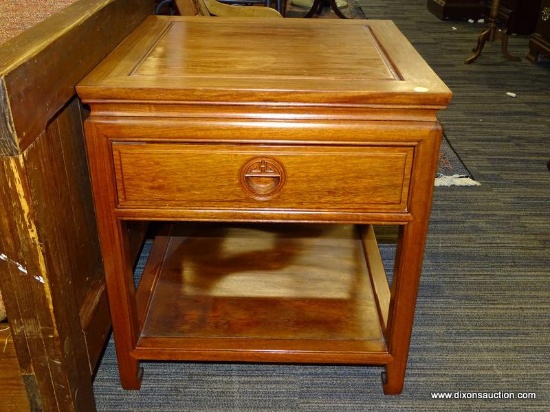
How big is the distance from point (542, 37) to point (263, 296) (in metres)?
2.81

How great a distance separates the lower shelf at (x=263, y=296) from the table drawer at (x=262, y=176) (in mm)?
309

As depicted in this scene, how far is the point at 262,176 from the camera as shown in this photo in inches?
35.7

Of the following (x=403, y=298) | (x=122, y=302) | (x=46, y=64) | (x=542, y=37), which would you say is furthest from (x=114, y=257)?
(x=542, y=37)

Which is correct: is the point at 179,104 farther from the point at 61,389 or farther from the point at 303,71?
the point at 61,389

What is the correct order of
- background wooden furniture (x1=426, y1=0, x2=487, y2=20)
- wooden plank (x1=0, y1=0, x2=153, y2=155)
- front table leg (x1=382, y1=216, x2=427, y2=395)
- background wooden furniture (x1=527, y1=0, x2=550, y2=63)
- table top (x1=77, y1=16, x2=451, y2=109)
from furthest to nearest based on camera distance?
background wooden furniture (x1=426, y1=0, x2=487, y2=20) → background wooden furniture (x1=527, y1=0, x2=550, y2=63) → front table leg (x1=382, y1=216, x2=427, y2=395) → table top (x1=77, y1=16, x2=451, y2=109) → wooden plank (x1=0, y1=0, x2=153, y2=155)

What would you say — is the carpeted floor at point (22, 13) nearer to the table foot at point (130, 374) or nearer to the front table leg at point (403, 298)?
the table foot at point (130, 374)

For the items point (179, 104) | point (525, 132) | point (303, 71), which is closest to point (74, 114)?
point (179, 104)

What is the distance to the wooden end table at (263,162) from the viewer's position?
0.86m

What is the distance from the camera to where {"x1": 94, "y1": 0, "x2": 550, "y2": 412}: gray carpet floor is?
45.1 inches

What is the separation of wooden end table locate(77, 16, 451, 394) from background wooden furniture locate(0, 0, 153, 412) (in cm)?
5

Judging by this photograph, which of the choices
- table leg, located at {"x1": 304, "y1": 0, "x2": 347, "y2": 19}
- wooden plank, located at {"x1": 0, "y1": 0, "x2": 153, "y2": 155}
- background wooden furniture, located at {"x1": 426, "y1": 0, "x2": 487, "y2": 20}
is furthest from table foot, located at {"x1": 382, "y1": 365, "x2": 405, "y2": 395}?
background wooden furniture, located at {"x1": 426, "y1": 0, "x2": 487, "y2": 20}

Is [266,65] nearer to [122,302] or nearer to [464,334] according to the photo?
[122,302]

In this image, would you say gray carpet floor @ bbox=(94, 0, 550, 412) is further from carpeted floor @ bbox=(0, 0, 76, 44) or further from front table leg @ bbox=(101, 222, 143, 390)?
carpeted floor @ bbox=(0, 0, 76, 44)

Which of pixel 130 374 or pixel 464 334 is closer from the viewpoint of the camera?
pixel 130 374
